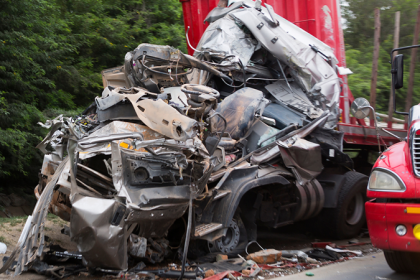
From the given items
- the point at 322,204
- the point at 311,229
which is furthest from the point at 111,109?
the point at 311,229

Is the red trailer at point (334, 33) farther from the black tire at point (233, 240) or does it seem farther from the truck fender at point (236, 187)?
the black tire at point (233, 240)

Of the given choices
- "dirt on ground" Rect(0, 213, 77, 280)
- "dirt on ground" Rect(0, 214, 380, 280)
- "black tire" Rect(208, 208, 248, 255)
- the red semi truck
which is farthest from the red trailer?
"dirt on ground" Rect(0, 213, 77, 280)

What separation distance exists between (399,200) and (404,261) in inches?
31.8

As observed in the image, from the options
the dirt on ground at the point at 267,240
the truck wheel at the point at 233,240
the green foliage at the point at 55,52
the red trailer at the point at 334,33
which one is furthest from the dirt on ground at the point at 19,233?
the red trailer at the point at 334,33

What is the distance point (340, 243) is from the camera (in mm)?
6348

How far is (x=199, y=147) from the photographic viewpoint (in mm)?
4340

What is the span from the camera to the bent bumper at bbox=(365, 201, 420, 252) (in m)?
3.67

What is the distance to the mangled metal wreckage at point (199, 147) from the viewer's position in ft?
12.7

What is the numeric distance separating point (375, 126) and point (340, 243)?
1944 mm

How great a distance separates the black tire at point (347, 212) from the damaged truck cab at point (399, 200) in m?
2.00

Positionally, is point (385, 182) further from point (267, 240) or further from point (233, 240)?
point (267, 240)

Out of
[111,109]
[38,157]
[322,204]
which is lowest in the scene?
[322,204]

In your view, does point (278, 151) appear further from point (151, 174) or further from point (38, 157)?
point (38, 157)

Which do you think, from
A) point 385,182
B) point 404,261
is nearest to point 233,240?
point 404,261
